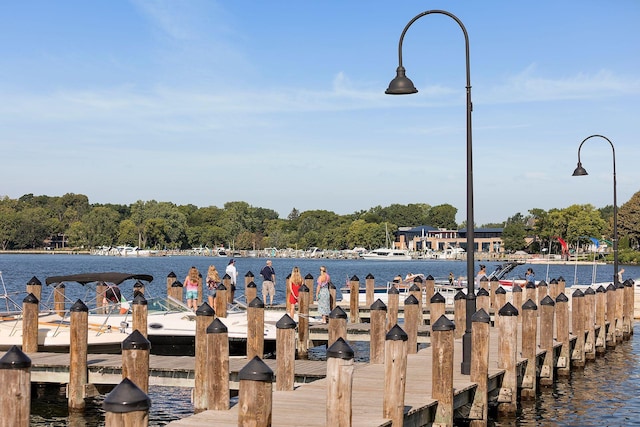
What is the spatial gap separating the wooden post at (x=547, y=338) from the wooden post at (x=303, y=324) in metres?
7.37

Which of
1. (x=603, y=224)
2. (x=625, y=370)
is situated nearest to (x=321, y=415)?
(x=625, y=370)

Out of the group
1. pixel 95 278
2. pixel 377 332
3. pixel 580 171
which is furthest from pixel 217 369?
pixel 580 171

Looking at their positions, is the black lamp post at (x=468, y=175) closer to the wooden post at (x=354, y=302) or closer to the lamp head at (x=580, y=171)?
the wooden post at (x=354, y=302)

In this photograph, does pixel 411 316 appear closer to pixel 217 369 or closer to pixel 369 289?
pixel 217 369

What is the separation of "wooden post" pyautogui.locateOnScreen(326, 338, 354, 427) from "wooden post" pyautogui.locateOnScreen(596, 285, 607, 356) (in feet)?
63.0

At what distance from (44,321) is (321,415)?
39.9ft

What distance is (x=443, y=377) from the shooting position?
14.7m

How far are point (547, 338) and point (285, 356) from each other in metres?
8.70

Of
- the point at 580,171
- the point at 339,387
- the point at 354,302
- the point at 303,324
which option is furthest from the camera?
the point at 580,171

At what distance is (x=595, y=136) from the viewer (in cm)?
3644

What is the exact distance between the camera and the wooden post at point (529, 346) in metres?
19.7

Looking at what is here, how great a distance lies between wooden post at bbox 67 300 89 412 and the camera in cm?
1702

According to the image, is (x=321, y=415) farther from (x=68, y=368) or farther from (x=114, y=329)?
(x=114, y=329)

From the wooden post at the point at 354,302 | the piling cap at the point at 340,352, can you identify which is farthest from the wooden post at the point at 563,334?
the piling cap at the point at 340,352
